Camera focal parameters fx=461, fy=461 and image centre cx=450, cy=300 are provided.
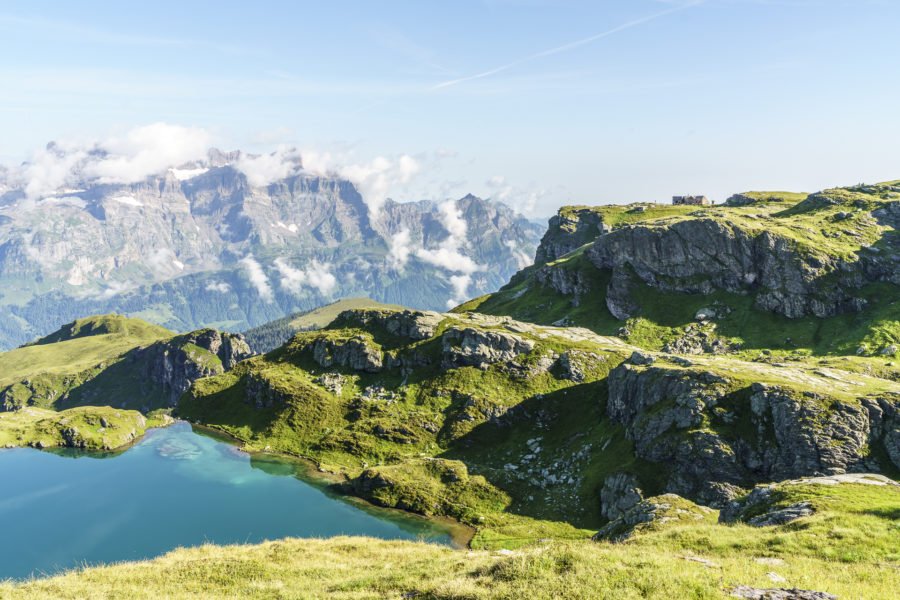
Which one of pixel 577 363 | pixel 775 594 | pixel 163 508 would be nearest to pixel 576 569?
pixel 775 594

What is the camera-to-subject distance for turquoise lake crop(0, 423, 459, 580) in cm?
7750

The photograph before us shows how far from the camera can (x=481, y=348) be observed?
125312 mm

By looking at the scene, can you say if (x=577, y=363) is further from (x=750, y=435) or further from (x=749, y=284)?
(x=749, y=284)

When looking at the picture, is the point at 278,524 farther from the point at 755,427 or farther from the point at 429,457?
the point at 755,427

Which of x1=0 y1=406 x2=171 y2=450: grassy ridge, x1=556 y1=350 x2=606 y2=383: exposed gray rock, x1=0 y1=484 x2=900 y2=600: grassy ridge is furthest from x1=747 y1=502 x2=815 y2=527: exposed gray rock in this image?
x1=0 y1=406 x2=171 y2=450: grassy ridge

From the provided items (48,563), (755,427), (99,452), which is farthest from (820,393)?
(99,452)

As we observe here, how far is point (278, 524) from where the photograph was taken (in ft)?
273

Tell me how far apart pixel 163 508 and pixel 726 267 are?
174080mm

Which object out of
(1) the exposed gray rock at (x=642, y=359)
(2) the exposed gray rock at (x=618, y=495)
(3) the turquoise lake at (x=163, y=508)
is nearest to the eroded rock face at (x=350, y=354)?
(3) the turquoise lake at (x=163, y=508)

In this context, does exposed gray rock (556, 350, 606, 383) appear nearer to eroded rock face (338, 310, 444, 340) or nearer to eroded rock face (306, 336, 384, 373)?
eroded rock face (338, 310, 444, 340)

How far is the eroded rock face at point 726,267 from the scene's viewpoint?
142250 mm

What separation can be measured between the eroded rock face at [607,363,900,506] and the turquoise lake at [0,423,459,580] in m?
39.0

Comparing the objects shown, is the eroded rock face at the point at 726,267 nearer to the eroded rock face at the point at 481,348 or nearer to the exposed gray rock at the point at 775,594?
the eroded rock face at the point at 481,348

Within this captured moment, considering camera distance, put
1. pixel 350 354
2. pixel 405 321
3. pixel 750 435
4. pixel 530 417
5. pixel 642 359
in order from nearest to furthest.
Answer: pixel 750 435
pixel 642 359
pixel 530 417
pixel 350 354
pixel 405 321
